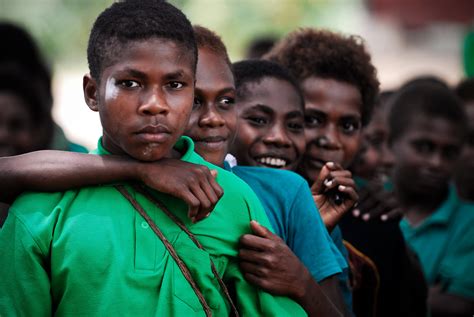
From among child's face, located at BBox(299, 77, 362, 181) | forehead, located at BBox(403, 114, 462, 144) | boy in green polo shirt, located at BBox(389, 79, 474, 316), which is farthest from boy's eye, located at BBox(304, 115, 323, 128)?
forehead, located at BBox(403, 114, 462, 144)

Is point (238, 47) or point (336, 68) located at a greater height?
point (238, 47)

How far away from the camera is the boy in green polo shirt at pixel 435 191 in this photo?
448 cm

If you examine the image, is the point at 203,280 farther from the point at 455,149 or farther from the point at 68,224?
the point at 455,149

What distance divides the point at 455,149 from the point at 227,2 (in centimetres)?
1194

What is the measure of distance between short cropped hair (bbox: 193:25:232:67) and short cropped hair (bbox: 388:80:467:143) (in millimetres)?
2617

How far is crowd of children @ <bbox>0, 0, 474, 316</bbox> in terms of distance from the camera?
2.15 metres

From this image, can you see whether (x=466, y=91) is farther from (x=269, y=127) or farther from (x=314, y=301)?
(x=314, y=301)

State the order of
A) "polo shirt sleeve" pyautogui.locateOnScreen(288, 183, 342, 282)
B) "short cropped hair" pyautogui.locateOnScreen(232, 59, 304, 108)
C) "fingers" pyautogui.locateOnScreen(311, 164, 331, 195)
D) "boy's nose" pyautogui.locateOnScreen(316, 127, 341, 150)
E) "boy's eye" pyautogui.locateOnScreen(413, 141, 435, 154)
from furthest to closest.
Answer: "boy's eye" pyautogui.locateOnScreen(413, 141, 435, 154) → "boy's nose" pyautogui.locateOnScreen(316, 127, 341, 150) → "short cropped hair" pyautogui.locateOnScreen(232, 59, 304, 108) → "fingers" pyautogui.locateOnScreen(311, 164, 331, 195) → "polo shirt sleeve" pyautogui.locateOnScreen(288, 183, 342, 282)

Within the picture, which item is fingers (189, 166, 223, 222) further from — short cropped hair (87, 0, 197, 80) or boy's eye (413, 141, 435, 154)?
boy's eye (413, 141, 435, 154)

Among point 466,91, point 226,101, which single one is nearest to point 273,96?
point 226,101

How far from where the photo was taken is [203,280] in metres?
2.20

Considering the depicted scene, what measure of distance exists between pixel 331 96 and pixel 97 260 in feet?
5.20

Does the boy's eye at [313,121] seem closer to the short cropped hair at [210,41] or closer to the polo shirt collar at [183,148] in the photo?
the short cropped hair at [210,41]

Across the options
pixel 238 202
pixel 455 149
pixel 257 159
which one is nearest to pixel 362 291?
pixel 257 159
